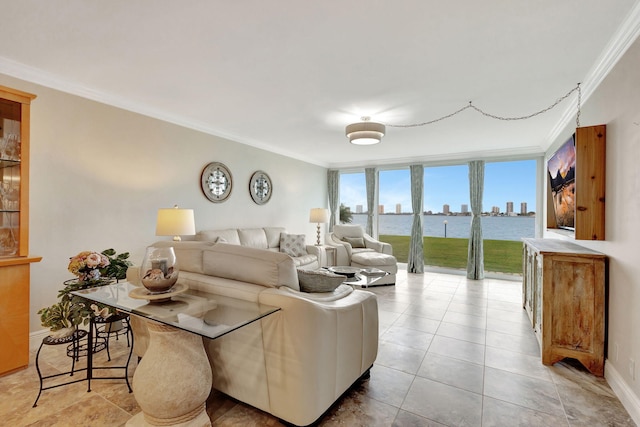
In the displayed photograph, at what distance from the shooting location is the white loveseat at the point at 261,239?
438 centimetres

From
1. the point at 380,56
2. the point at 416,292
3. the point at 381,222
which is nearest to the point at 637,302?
the point at 380,56

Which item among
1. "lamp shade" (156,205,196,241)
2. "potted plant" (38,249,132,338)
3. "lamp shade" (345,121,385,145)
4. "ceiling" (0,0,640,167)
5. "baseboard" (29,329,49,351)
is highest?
"ceiling" (0,0,640,167)

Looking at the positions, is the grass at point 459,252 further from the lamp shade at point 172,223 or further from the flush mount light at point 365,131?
the lamp shade at point 172,223

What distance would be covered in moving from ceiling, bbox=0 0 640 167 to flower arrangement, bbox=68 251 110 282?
1.64m

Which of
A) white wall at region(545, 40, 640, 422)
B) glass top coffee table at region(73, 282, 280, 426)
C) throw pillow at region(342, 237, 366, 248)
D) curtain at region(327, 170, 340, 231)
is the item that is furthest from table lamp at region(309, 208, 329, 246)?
glass top coffee table at region(73, 282, 280, 426)

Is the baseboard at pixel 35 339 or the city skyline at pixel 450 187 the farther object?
the city skyline at pixel 450 187

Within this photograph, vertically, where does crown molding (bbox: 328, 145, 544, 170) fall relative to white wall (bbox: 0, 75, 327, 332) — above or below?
above

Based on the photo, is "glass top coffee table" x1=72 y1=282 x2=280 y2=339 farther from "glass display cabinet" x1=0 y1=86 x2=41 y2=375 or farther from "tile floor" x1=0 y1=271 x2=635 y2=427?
"glass display cabinet" x1=0 y1=86 x2=41 y2=375

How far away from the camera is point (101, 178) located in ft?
10.8

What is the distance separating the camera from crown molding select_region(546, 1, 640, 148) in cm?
196

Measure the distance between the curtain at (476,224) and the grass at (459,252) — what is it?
29 centimetres

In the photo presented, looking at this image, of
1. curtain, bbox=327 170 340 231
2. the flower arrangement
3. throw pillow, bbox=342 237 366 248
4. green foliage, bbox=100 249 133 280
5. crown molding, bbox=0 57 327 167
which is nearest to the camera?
the flower arrangement

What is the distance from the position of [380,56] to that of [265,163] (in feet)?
11.9

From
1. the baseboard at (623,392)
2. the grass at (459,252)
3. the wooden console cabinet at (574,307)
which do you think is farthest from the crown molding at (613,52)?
the grass at (459,252)
